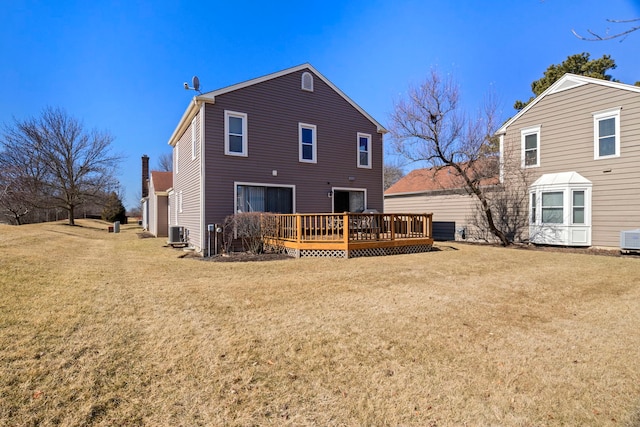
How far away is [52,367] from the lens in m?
2.89

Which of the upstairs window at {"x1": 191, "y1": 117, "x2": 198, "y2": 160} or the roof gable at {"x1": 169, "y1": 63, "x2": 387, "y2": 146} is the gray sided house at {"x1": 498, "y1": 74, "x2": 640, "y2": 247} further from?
the upstairs window at {"x1": 191, "y1": 117, "x2": 198, "y2": 160}

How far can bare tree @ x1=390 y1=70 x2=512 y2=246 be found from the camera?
13.1m

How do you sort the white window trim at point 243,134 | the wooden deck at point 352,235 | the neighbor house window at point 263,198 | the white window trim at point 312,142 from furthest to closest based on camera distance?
1. the white window trim at point 312,142
2. the neighbor house window at point 263,198
3. the white window trim at point 243,134
4. the wooden deck at point 352,235

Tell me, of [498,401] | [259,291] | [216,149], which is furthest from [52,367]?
[216,149]

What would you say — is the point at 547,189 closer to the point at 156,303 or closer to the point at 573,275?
the point at 573,275

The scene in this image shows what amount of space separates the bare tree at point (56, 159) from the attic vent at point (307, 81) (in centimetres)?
2195

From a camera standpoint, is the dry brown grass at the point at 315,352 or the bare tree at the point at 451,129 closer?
the dry brown grass at the point at 315,352

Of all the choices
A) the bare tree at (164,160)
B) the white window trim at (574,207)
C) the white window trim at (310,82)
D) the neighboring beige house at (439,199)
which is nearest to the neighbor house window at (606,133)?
the white window trim at (574,207)

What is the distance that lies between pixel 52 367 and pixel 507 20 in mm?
7138

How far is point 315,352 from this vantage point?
130 inches

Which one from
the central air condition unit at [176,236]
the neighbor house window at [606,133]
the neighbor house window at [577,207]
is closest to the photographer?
the neighbor house window at [606,133]

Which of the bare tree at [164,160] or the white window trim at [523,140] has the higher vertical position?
the bare tree at [164,160]

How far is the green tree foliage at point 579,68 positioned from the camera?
20422 millimetres

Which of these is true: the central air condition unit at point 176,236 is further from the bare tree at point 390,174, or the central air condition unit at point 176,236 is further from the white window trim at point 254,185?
the bare tree at point 390,174
